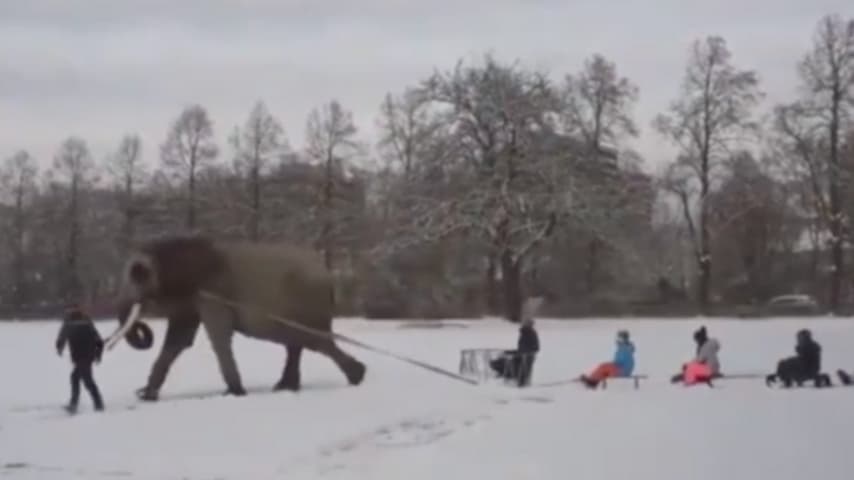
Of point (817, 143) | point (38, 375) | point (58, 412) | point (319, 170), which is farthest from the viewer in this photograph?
point (319, 170)

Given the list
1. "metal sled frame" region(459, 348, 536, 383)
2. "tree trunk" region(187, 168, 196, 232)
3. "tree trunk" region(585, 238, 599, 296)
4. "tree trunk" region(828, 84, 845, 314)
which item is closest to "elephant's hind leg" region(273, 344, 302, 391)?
"metal sled frame" region(459, 348, 536, 383)

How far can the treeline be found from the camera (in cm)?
4572

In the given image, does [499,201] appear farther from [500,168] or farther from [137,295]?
[137,295]

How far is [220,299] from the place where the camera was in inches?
731

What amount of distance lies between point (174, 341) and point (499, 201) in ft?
88.0

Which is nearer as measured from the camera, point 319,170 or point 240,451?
point 240,451

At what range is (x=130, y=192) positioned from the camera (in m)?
69.1

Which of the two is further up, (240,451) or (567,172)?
(567,172)

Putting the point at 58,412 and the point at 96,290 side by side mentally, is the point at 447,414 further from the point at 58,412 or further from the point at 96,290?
the point at 96,290

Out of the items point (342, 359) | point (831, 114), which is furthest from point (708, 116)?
point (342, 359)

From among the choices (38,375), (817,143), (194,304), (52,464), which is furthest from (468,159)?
(52,464)

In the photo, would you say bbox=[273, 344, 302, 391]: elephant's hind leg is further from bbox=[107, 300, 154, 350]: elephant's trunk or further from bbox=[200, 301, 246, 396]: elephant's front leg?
bbox=[107, 300, 154, 350]: elephant's trunk

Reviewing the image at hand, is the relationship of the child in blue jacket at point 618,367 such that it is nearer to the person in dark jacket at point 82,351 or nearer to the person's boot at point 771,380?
the person's boot at point 771,380

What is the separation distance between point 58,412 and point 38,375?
778cm
